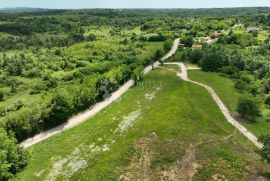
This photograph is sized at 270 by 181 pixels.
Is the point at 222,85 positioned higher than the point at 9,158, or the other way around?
the point at 9,158

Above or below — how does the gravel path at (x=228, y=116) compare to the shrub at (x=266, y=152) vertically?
below

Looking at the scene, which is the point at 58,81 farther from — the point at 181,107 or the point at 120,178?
the point at 120,178

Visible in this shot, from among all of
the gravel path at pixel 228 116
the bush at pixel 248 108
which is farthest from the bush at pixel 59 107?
the bush at pixel 248 108

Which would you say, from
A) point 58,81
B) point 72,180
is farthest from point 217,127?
point 58,81

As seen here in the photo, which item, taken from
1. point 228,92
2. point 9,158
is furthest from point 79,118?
point 228,92

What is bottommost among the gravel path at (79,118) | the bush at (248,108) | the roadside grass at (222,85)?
the gravel path at (79,118)

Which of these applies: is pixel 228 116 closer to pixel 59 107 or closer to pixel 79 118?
pixel 79 118

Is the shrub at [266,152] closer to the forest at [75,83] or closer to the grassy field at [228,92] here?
the forest at [75,83]
